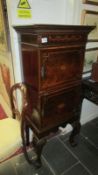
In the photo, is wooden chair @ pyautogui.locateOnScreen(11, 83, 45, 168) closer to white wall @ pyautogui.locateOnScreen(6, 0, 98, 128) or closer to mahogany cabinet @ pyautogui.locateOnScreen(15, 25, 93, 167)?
mahogany cabinet @ pyautogui.locateOnScreen(15, 25, 93, 167)

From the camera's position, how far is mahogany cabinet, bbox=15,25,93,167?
113 cm

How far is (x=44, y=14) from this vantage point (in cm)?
148

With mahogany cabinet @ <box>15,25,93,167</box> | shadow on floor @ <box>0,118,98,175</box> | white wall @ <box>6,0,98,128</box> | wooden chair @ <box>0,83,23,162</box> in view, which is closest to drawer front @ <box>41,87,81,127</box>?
mahogany cabinet @ <box>15,25,93,167</box>

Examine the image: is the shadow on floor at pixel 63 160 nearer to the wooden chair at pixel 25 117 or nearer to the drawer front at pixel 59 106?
the wooden chair at pixel 25 117

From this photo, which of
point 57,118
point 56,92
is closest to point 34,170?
point 57,118

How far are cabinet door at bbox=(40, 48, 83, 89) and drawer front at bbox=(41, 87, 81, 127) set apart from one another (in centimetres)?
11

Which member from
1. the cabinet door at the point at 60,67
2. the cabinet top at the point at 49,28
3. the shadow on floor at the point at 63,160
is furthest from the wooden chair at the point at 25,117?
the cabinet top at the point at 49,28

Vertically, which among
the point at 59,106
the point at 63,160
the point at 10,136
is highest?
the point at 59,106

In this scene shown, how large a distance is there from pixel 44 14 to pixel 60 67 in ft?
1.96

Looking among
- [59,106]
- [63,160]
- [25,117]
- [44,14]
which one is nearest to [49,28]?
[44,14]

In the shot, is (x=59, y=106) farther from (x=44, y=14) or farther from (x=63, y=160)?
(x=44, y=14)

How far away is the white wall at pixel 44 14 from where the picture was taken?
1.37m

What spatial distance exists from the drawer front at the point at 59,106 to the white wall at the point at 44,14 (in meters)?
0.49

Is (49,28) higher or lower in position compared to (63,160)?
higher
